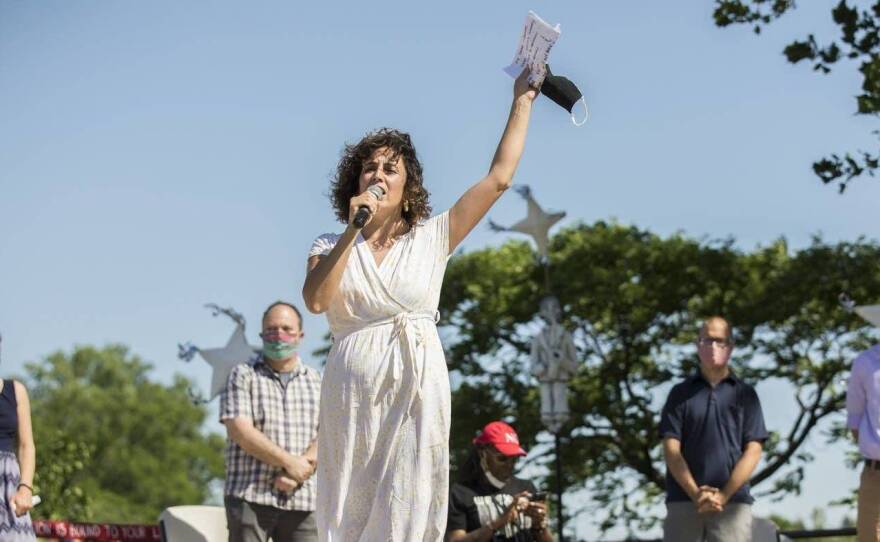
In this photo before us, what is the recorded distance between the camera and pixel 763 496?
79.8ft

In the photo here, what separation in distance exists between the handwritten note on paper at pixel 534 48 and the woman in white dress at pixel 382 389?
303 mm

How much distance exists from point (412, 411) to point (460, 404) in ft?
73.2

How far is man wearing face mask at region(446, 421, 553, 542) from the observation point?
723 centimetres

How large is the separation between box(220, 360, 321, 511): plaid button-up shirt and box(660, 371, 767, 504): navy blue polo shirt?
6.97 ft

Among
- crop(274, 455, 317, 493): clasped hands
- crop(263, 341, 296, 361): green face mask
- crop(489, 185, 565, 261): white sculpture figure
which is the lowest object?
crop(274, 455, 317, 493): clasped hands

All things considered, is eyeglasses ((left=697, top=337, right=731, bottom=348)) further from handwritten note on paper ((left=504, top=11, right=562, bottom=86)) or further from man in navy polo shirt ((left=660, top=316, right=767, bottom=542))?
handwritten note on paper ((left=504, top=11, right=562, bottom=86))

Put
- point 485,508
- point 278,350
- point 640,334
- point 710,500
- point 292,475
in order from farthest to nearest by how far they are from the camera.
A: point 640,334 < point 710,500 < point 485,508 < point 278,350 < point 292,475

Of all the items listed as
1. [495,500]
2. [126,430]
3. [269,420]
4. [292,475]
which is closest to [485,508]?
[495,500]

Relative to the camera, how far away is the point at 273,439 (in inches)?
276

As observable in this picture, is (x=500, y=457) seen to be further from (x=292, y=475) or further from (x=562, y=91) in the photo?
(x=562, y=91)

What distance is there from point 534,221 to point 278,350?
11.8 metres

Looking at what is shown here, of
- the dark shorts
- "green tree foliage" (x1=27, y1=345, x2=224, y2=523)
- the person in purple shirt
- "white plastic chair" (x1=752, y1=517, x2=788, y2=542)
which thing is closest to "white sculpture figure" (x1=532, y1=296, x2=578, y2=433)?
"white plastic chair" (x1=752, y1=517, x2=788, y2=542)

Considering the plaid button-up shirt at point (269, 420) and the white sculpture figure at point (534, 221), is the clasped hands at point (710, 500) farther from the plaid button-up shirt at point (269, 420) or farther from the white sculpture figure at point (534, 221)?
the white sculpture figure at point (534, 221)

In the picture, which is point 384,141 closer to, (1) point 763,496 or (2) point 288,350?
(2) point 288,350
